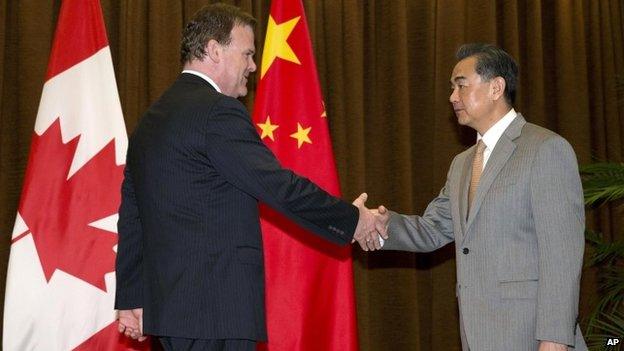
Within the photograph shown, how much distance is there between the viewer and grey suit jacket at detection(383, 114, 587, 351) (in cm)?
258

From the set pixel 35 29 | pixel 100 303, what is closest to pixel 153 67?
pixel 35 29

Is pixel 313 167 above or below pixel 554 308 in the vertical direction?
above

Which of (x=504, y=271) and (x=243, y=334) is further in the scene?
(x=504, y=271)

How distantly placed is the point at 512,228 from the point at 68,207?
6.95ft

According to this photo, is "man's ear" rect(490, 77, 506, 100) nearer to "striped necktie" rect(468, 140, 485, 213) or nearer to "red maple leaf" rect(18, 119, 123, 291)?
"striped necktie" rect(468, 140, 485, 213)

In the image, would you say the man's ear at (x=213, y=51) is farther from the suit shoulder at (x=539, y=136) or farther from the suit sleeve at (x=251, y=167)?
the suit shoulder at (x=539, y=136)

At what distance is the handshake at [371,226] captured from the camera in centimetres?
310

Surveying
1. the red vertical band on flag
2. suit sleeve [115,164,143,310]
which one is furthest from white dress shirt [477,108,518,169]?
the red vertical band on flag

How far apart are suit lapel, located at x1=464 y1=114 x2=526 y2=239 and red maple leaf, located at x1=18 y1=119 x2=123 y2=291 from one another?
1797mm

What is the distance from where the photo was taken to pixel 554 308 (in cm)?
255

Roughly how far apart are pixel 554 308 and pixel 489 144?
0.74 meters

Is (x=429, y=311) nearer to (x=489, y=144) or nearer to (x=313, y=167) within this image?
(x=313, y=167)

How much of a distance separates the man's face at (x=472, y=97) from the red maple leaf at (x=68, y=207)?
1.71m

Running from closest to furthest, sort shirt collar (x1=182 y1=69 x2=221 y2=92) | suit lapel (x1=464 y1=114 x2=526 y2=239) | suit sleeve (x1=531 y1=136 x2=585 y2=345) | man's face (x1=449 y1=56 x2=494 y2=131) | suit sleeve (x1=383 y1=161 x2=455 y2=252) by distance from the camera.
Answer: suit sleeve (x1=531 y1=136 x2=585 y2=345)
shirt collar (x1=182 y1=69 x2=221 y2=92)
suit lapel (x1=464 y1=114 x2=526 y2=239)
man's face (x1=449 y1=56 x2=494 y2=131)
suit sleeve (x1=383 y1=161 x2=455 y2=252)
